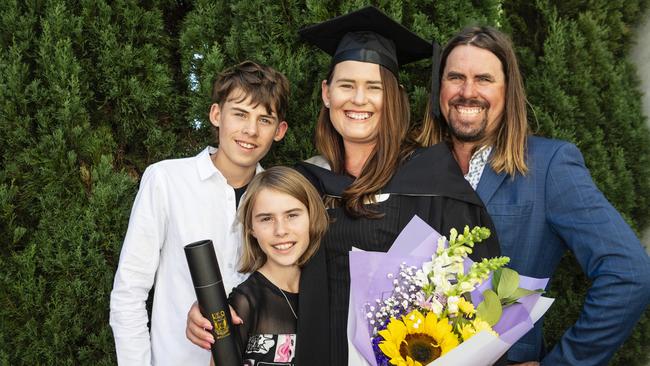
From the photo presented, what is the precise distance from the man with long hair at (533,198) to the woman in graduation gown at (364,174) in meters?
0.21

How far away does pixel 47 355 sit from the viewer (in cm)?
284

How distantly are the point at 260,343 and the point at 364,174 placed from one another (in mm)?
887

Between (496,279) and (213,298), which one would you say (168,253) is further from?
(496,279)

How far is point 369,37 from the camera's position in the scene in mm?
2680

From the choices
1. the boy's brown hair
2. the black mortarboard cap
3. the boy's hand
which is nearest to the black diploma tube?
the boy's hand

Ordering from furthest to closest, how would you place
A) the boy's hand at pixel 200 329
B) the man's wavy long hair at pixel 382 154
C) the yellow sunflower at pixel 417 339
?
the man's wavy long hair at pixel 382 154, the boy's hand at pixel 200 329, the yellow sunflower at pixel 417 339

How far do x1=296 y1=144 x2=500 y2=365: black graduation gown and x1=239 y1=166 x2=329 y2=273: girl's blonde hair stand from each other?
69mm

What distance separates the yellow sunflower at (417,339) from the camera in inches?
59.5

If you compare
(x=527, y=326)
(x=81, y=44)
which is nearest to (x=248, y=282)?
(x=527, y=326)

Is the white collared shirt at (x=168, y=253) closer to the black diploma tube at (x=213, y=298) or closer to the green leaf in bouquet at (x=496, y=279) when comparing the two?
the black diploma tube at (x=213, y=298)

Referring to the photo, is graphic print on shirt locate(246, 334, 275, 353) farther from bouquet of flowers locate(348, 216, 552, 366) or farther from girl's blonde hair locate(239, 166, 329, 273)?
bouquet of flowers locate(348, 216, 552, 366)

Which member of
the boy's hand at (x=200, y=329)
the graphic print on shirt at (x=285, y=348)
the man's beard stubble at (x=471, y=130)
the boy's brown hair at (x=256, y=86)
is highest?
the boy's brown hair at (x=256, y=86)

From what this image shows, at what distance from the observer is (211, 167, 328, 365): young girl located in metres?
2.24

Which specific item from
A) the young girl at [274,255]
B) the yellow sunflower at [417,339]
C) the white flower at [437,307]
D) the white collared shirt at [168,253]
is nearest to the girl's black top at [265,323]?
the young girl at [274,255]
